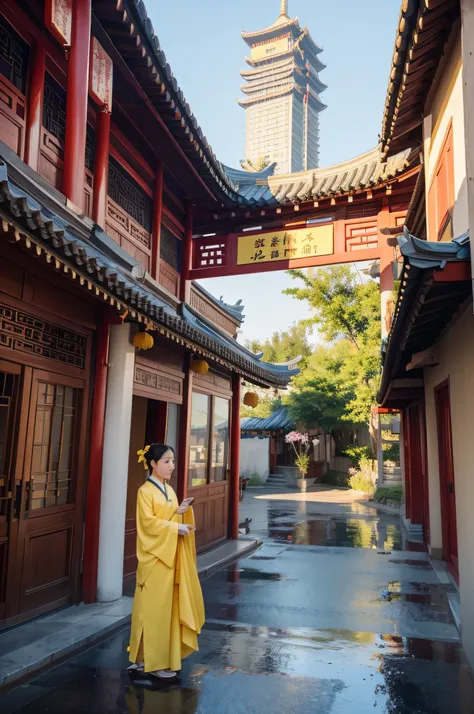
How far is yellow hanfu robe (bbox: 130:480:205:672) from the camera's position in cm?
387

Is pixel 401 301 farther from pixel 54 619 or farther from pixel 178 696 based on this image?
pixel 54 619

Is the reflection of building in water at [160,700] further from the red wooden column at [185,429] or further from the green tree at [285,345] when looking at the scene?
the green tree at [285,345]

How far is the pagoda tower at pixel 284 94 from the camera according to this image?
73.1 m

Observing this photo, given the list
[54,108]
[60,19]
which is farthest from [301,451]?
[60,19]

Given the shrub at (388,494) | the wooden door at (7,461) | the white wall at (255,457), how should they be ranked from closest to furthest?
the wooden door at (7,461) → the shrub at (388,494) → the white wall at (255,457)

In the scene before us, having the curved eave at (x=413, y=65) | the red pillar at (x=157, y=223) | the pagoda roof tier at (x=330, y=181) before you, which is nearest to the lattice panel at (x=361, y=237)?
the pagoda roof tier at (x=330, y=181)

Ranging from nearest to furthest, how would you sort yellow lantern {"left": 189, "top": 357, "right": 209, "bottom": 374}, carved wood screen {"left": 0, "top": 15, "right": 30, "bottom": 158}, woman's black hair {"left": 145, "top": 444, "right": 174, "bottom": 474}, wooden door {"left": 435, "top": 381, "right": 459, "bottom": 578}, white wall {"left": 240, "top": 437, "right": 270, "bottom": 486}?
woman's black hair {"left": 145, "top": 444, "right": 174, "bottom": 474}, carved wood screen {"left": 0, "top": 15, "right": 30, "bottom": 158}, wooden door {"left": 435, "top": 381, "right": 459, "bottom": 578}, yellow lantern {"left": 189, "top": 357, "right": 209, "bottom": 374}, white wall {"left": 240, "top": 437, "right": 270, "bottom": 486}

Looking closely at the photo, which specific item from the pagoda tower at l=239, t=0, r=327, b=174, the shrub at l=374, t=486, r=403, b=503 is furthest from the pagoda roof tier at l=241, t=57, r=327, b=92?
the shrub at l=374, t=486, r=403, b=503

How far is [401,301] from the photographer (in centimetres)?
409

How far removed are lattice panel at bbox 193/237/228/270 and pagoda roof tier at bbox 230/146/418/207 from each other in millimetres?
930

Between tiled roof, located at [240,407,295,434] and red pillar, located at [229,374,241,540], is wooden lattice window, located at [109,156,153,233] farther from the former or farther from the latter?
tiled roof, located at [240,407,295,434]

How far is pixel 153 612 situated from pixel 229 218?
779 centimetres

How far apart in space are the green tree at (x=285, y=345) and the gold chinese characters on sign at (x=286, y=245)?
35.6 meters

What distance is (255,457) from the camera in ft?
91.0
